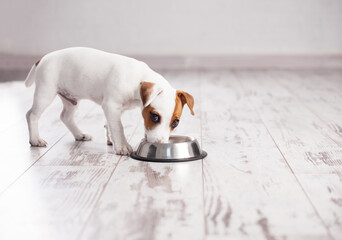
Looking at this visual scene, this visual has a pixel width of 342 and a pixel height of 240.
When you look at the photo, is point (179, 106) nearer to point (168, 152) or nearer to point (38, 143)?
point (168, 152)

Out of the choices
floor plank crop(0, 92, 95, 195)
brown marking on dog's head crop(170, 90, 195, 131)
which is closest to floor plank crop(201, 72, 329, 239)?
brown marking on dog's head crop(170, 90, 195, 131)

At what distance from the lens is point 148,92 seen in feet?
7.18

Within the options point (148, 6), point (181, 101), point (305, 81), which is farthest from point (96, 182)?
point (148, 6)

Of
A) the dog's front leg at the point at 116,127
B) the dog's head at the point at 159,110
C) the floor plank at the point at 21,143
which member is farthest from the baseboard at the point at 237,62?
the dog's head at the point at 159,110

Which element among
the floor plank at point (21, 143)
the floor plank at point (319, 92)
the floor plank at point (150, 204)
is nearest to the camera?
the floor plank at point (150, 204)

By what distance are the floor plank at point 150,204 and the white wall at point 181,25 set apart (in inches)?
169

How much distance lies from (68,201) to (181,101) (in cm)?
78

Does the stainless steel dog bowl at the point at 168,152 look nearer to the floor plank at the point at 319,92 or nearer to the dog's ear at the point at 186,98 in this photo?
the dog's ear at the point at 186,98

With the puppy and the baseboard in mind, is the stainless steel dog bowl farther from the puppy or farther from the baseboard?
the baseboard

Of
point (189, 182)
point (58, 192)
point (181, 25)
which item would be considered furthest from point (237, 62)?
point (58, 192)

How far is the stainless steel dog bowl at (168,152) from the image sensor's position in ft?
7.36

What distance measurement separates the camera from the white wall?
6.31 m

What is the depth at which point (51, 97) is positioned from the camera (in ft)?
8.19

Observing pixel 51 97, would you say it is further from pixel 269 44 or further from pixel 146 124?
pixel 269 44
